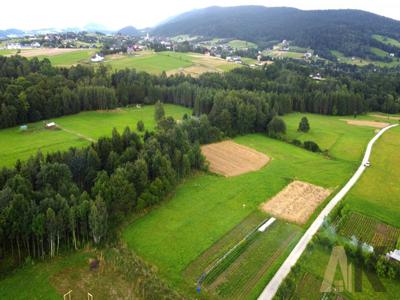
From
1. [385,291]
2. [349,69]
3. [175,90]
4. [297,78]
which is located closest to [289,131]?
[175,90]

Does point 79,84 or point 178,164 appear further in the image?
point 79,84

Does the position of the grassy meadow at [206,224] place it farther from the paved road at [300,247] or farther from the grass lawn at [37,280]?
the paved road at [300,247]

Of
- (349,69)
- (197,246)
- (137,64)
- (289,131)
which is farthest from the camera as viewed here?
(349,69)

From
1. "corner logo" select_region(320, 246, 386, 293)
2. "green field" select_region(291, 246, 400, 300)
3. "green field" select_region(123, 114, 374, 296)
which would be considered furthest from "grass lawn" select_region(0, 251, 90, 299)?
"corner logo" select_region(320, 246, 386, 293)

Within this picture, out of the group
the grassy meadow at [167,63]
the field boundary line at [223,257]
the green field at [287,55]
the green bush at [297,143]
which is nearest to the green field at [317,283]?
the field boundary line at [223,257]

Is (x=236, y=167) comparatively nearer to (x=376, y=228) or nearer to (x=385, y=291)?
(x=376, y=228)

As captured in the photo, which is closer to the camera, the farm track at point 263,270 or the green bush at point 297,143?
the farm track at point 263,270

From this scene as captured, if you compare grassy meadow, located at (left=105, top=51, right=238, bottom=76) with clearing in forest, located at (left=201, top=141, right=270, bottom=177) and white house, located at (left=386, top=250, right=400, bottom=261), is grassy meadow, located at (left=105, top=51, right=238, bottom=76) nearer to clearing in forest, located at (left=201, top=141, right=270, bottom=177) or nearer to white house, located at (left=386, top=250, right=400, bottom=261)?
clearing in forest, located at (left=201, top=141, right=270, bottom=177)
